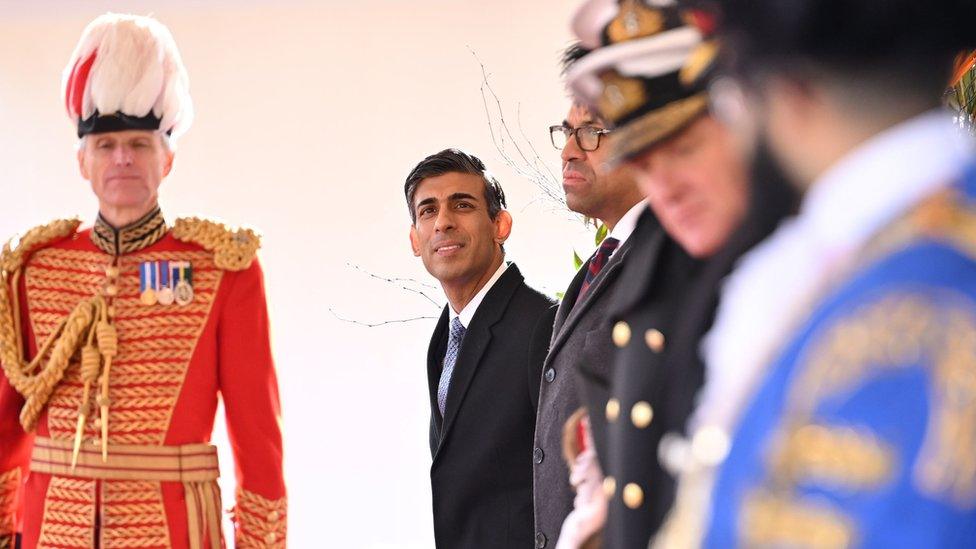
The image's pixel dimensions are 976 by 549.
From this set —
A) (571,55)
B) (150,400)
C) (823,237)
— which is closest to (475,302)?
(150,400)

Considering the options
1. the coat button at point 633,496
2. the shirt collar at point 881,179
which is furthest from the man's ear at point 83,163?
the shirt collar at point 881,179

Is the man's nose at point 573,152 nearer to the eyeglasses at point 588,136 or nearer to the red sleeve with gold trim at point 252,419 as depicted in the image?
the eyeglasses at point 588,136

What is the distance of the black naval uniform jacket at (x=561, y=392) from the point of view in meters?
1.46

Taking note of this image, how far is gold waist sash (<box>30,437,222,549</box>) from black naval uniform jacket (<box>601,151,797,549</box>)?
56.7 inches

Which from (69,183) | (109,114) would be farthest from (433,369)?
(69,183)

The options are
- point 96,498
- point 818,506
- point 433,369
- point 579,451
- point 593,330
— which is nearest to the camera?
point 818,506

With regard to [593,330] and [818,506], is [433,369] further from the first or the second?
[818,506]

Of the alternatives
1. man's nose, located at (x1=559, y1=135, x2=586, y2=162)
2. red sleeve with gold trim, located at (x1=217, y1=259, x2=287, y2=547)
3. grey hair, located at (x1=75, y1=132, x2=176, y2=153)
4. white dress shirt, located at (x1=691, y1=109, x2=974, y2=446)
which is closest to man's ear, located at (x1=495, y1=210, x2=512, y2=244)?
man's nose, located at (x1=559, y1=135, x2=586, y2=162)

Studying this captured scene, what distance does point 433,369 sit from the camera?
104 inches

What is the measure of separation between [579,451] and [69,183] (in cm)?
509

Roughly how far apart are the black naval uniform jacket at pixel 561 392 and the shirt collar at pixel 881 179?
0.75 m

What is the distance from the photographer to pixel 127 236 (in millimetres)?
2219

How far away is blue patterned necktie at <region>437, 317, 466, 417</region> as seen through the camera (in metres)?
2.54

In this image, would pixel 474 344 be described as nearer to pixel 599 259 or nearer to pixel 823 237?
pixel 599 259
